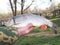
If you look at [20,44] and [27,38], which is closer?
[20,44]

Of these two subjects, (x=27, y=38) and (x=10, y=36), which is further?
(x=27, y=38)

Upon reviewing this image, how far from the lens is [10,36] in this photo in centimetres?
542

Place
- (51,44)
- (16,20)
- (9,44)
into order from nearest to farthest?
1. (16,20)
2. (9,44)
3. (51,44)

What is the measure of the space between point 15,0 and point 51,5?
6.53 ft

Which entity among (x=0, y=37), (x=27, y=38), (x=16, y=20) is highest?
(x=16, y=20)

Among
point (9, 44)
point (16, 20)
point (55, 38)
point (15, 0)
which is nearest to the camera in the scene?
point (16, 20)

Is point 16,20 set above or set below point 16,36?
above

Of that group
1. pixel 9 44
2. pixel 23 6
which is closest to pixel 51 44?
pixel 9 44

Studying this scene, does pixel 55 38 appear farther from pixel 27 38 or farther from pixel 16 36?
pixel 16 36

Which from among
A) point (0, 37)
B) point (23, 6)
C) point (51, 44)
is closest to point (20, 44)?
point (51, 44)

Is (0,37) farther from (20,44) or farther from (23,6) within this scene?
(23,6)

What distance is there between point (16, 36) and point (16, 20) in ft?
1.59

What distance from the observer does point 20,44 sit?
6.85m

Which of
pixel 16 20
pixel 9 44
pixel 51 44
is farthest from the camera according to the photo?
pixel 51 44
